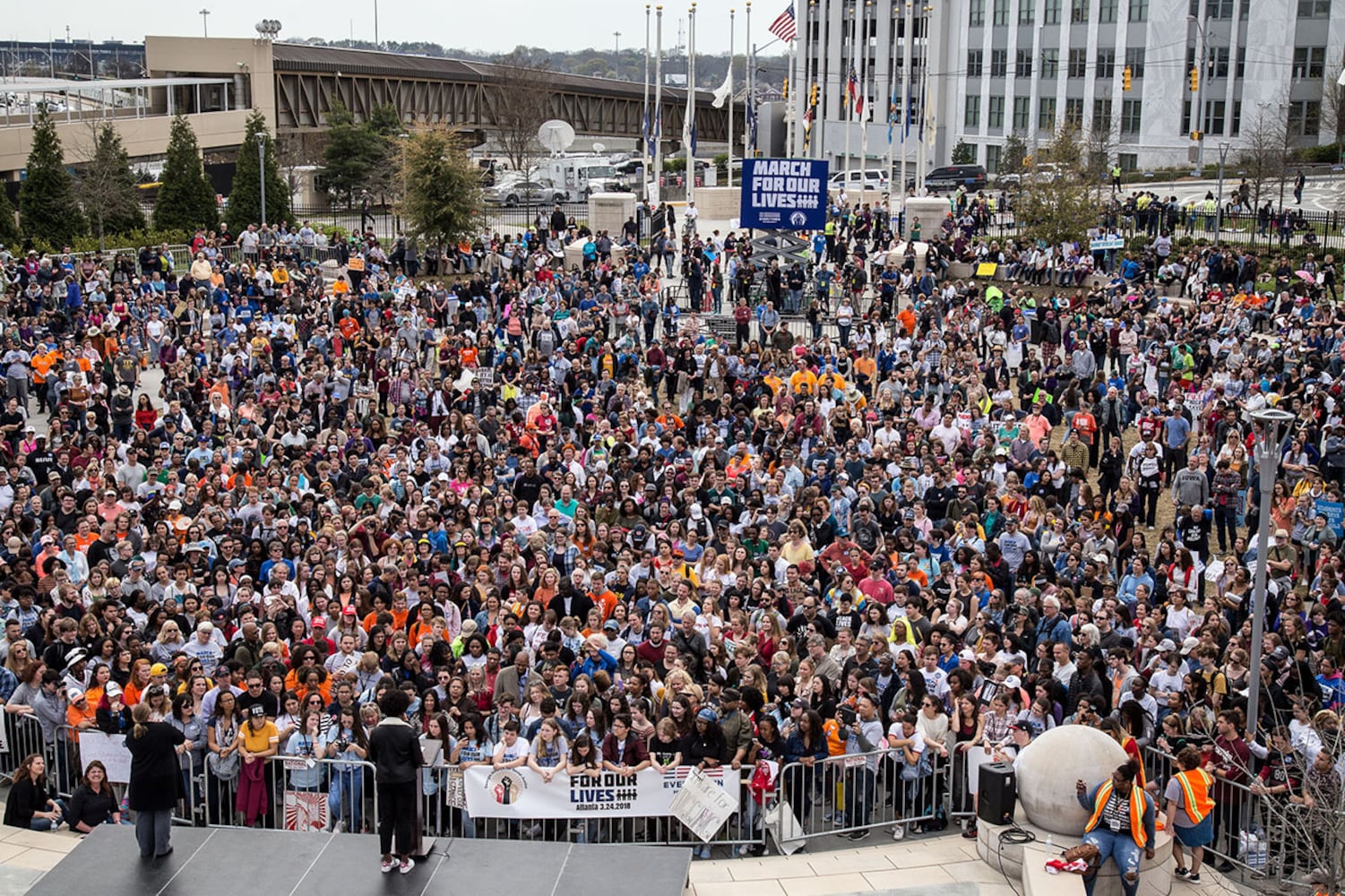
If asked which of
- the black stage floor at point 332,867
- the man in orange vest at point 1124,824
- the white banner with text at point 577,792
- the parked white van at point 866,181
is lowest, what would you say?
the black stage floor at point 332,867

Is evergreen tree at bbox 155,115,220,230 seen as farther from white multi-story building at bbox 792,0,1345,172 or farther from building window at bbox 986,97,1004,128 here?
building window at bbox 986,97,1004,128

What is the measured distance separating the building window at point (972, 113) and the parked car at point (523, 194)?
105ft

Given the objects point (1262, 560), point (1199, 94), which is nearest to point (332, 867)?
point (1262, 560)

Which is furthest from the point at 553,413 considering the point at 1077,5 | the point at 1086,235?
the point at 1077,5

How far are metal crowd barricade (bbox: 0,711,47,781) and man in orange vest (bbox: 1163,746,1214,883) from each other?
386 inches

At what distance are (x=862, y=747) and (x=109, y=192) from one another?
37778mm

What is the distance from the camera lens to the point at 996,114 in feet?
277

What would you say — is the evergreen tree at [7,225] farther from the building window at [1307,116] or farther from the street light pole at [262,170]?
the building window at [1307,116]

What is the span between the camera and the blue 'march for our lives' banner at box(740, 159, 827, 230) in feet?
116

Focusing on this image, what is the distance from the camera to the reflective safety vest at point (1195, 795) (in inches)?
472

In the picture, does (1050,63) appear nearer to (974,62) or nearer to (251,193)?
(974,62)

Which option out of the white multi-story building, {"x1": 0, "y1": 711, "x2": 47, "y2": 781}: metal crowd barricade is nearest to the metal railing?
{"x1": 0, "y1": 711, "x2": 47, "y2": 781}: metal crowd barricade

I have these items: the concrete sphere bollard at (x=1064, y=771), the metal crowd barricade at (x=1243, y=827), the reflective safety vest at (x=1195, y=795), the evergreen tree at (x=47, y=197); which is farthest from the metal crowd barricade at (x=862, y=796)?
the evergreen tree at (x=47, y=197)

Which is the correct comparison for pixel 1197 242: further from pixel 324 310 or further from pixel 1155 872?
pixel 1155 872
